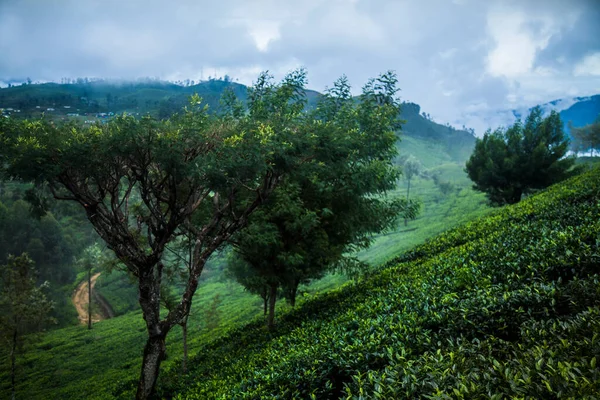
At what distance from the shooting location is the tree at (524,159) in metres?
32.7

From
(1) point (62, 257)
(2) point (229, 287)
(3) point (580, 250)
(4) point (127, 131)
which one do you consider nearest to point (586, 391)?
(3) point (580, 250)

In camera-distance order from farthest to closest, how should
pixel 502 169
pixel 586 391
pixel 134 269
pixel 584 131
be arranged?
pixel 584 131, pixel 502 169, pixel 134 269, pixel 586 391

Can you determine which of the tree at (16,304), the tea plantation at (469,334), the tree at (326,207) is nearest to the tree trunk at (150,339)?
the tea plantation at (469,334)

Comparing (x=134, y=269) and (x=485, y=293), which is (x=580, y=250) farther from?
(x=134, y=269)

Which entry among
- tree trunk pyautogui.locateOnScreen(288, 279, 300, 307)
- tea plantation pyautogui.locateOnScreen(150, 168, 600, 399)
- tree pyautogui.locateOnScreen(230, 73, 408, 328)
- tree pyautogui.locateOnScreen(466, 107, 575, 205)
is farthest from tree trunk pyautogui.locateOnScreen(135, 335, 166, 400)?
tree pyautogui.locateOnScreen(466, 107, 575, 205)

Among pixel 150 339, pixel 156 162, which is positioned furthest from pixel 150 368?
pixel 156 162

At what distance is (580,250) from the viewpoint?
776cm

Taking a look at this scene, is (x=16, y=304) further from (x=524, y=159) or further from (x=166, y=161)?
(x=524, y=159)

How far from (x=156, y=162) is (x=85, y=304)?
6296cm

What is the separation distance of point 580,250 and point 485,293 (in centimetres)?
256

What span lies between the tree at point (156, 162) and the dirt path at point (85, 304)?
2109 inches

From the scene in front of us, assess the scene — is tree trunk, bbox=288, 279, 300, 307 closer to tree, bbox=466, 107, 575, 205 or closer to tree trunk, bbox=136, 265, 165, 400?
tree trunk, bbox=136, 265, 165, 400

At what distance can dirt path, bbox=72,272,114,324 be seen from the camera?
57500 mm

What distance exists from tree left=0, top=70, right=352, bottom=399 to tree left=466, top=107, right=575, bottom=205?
28.9m
